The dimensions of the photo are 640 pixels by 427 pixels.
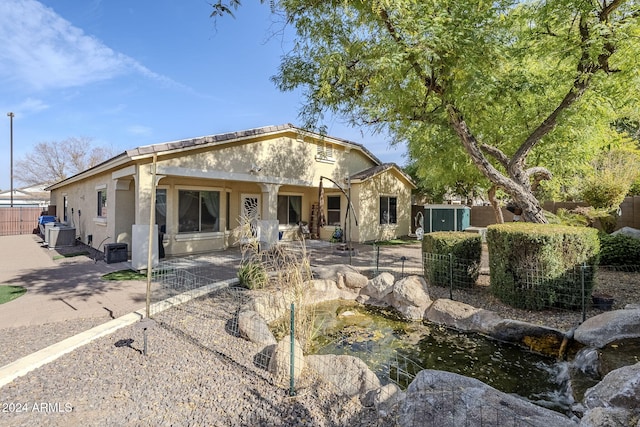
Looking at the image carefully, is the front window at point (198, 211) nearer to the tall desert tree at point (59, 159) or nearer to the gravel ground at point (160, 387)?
the gravel ground at point (160, 387)

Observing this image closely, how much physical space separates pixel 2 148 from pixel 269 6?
3663 cm

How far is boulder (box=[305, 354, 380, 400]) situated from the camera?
356 cm

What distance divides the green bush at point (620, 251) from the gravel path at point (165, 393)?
990 centimetres

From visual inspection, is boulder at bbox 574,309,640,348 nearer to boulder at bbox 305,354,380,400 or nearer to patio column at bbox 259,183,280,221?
boulder at bbox 305,354,380,400

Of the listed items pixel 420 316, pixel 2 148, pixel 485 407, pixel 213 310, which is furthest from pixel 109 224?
pixel 2 148

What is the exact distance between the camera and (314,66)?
28.7ft

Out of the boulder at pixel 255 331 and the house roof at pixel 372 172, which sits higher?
the house roof at pixel 372 172

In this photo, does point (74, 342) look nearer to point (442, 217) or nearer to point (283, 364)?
point (283, 364)

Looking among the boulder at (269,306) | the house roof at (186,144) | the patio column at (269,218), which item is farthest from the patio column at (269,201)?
the boulder at (269,306)

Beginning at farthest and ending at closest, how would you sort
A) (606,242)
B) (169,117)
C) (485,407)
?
(169,117) < (606,242) < (485,407)

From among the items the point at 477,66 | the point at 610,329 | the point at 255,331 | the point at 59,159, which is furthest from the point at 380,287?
the point at 59,159

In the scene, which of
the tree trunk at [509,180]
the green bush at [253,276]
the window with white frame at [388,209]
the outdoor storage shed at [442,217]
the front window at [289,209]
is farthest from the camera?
the outdoor storage shed at [442,217]

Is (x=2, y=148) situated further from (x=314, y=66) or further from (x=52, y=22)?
(x=314, y=66)

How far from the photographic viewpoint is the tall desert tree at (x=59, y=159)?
1560 inches
